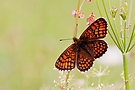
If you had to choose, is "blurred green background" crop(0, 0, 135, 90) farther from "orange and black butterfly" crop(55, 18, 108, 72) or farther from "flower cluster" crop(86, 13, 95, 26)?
"flower cluster" crop(86, 13, 95, 26)

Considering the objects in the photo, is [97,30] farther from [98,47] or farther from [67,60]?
[67,60]

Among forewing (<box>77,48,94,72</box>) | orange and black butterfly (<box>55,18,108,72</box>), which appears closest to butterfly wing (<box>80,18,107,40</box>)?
orange and black butterfly (<box>55,18,108,72</box>)

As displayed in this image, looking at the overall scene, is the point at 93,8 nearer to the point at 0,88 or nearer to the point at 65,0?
the point at 65,0

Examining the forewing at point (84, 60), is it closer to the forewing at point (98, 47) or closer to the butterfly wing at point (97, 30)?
the forewing at point (98, 47)

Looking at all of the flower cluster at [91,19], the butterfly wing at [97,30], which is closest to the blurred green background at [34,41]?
the butterfly wing at [97,30]

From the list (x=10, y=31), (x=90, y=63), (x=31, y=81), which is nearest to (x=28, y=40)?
(x=10, y=31)

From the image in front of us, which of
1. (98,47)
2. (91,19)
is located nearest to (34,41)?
(98,47)
